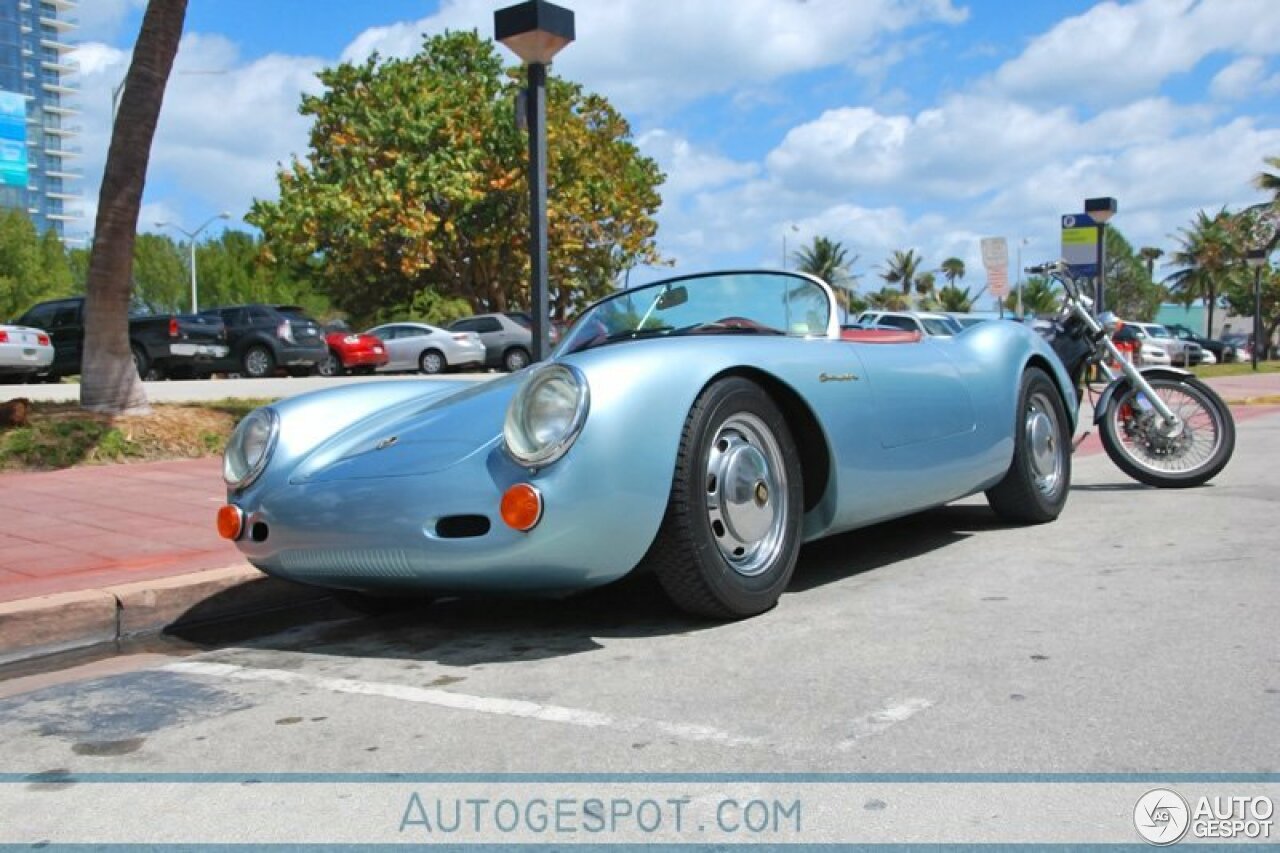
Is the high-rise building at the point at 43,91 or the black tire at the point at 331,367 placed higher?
the high-rise building at the point at 43,91

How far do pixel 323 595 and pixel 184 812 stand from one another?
7.74 feet

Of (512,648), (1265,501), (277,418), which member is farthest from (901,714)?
(1265,501)

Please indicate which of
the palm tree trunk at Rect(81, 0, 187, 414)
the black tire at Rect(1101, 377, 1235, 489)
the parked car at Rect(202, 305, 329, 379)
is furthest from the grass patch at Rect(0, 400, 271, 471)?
the parked car at Rect(202, 305, 329, 379)

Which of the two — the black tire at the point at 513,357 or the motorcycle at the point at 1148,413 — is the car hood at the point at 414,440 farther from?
the black tire at the point at 513,357

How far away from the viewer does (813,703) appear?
3064 millimetres

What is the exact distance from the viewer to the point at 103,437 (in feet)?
27.0

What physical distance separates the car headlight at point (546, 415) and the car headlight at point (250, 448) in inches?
41.9

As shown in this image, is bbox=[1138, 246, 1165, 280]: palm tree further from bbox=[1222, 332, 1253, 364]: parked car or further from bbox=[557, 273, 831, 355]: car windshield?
bbox=[557, 273, 831, 355]: car windshield

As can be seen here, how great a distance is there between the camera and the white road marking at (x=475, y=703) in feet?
9.40

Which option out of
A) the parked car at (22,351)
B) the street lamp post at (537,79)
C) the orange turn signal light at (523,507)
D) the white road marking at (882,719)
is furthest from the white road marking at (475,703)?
the parked car at (22,351)

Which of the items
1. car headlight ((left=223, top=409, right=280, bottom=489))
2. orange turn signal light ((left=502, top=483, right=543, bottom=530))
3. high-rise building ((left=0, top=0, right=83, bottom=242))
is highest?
high-rise building ((left=0, top=0, right=83, bottom=242))

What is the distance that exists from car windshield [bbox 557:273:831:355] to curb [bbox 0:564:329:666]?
5.10 ft

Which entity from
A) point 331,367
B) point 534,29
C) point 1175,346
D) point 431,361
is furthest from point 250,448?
point 1175,346

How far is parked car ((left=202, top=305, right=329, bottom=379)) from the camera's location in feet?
68.4
